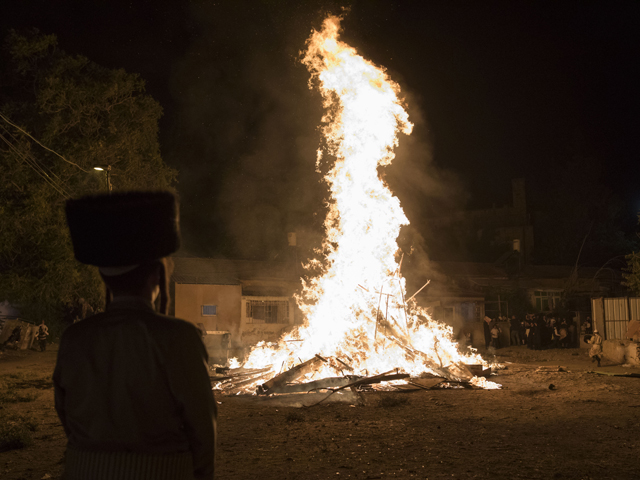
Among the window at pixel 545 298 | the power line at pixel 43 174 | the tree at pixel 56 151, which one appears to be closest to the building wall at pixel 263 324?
the tree at pixel 56 151

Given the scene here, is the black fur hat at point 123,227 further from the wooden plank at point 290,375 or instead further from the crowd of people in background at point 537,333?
the crowd of people in background at point 537,333

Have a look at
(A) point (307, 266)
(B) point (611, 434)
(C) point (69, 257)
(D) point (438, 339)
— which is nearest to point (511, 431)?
(B) point (611, 434)

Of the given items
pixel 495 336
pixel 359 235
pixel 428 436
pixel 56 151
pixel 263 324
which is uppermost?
pixel 56 151

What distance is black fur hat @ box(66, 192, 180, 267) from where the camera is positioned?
8.27 ft

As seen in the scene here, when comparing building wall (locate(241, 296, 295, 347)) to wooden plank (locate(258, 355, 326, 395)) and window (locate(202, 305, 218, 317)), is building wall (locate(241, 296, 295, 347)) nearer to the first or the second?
window (locate(202, 305, 218, 317))

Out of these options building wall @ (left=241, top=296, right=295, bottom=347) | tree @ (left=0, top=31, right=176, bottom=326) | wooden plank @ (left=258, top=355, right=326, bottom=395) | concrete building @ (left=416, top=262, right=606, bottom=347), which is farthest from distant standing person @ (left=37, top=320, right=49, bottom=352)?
concrete building @ (left=416, top=262, right=606, bottom=347)

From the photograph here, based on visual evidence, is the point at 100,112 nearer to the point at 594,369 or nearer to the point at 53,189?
the point at 53,189

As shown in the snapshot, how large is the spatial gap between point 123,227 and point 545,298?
36603 millimetres

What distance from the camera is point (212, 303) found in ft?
94.4

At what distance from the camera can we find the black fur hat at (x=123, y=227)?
8.27ft

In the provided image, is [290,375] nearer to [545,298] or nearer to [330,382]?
[330,382]

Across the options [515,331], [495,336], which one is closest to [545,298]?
[515,331]

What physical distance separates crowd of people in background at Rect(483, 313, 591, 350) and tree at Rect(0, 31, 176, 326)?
1615 cm

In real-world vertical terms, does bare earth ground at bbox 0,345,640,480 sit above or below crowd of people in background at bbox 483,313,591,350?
below
